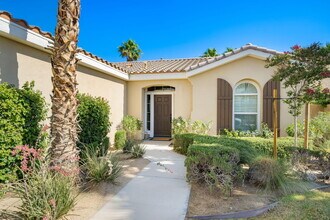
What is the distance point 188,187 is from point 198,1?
30.7 ft

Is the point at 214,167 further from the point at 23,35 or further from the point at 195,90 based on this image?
the point at 195,90

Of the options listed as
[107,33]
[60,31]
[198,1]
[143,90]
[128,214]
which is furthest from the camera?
[107,33]

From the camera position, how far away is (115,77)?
11.6 meters

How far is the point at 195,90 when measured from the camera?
1167 centimetres

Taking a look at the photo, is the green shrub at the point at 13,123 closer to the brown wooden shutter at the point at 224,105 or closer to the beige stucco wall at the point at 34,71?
the beige stucco wall at the point at 34,71

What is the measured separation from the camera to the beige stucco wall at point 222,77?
35.3ft

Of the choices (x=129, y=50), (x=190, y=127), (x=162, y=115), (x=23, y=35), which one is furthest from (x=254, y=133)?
(x=129, y=50)

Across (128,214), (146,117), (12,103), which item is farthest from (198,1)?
(128,214)

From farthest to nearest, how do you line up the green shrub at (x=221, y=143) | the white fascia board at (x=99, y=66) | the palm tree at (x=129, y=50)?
1. the palm tree at (x=129, y=50)
2. the white fascia board at (x=99, y=66)
3. the green shrub at (x=221, y=143)

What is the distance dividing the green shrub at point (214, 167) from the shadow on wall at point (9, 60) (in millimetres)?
5495

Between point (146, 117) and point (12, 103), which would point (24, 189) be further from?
point (146, 117)

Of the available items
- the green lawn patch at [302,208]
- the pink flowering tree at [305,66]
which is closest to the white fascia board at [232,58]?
the pink flowering tree at [305,66]

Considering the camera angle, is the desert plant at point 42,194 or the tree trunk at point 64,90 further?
the tree trunk at point 64,90

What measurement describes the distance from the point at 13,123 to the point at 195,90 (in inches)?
349
